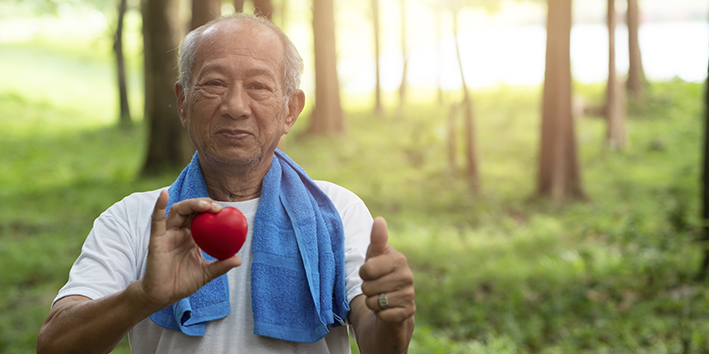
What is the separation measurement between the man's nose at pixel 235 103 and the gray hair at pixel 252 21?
6.8 inches

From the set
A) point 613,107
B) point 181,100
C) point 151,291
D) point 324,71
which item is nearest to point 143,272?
point 151,291

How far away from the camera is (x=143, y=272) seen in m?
2.08

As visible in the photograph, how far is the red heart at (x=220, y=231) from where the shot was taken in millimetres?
1699

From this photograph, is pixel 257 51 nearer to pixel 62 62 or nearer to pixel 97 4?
pixel 97 4

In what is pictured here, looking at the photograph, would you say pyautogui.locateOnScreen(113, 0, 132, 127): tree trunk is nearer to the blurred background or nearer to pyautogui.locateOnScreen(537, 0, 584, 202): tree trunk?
the blurred background

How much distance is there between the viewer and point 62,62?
107 feet

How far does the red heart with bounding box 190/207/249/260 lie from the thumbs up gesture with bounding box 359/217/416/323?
402 mm

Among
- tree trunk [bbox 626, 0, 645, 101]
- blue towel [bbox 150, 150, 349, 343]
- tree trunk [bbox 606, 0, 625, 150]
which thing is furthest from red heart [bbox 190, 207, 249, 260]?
tree trunk [bbox 626, 0, 645, 101]

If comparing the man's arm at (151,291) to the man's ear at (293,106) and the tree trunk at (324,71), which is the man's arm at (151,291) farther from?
the tree trunk at (324,71)

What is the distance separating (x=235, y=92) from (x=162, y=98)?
10100 millimetres

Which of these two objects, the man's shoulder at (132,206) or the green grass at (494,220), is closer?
the man's shoulder at (132,206)

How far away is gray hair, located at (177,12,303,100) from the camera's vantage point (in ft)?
6.85

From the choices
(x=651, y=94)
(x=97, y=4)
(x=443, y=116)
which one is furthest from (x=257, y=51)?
(x=97, y=4)

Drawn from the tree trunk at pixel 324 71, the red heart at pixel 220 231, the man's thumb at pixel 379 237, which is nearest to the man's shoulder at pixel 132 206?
the red heart at pixel 220 231
